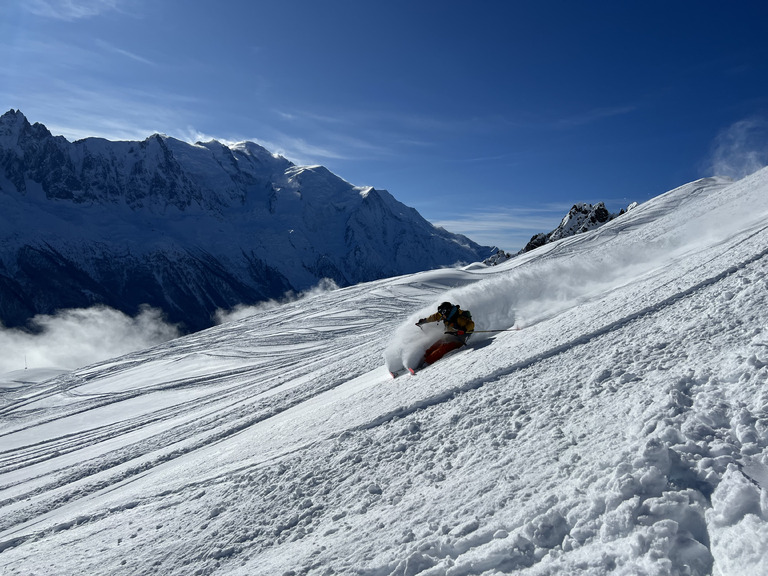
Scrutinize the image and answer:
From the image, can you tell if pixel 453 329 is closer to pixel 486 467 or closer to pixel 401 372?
pixel 401 372

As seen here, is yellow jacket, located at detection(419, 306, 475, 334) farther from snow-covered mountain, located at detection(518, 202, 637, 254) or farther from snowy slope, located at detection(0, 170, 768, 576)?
snow-covered mountain, located at detection(518, 202, 637, 254)

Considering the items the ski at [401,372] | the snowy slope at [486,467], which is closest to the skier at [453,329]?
the snowy slope at [486,467]

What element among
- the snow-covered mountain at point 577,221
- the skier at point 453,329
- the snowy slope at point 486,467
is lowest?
the snowy slope at point 486,467

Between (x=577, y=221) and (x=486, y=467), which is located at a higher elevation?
(x=577, y=221)

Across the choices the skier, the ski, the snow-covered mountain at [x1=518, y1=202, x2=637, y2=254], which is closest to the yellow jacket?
the skier

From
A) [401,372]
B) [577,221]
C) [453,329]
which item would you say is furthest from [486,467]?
[577,221]

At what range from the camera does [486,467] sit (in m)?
4.98

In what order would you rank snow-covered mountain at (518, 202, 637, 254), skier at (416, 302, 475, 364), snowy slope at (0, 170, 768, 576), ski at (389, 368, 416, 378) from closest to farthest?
snowy slope at (0, 170, 768, 576)
ski at (389, 368, 416, 378)
skier at (416, 302, 475, 364)
snow-covered mountain at (518, 202, 637, 254)

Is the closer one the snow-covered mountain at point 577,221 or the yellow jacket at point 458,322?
the yellow jacket at point 458,322

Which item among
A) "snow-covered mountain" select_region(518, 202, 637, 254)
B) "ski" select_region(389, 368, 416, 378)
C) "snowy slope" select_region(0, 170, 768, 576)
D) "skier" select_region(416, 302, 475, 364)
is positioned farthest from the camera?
"snow-covered mountain" select_region(518, 202, 637, 254)

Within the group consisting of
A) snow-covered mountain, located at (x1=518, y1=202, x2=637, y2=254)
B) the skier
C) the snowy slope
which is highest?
→ snow-covered mountain, located at (x1=518, y1=202, x2=637, y2=254)

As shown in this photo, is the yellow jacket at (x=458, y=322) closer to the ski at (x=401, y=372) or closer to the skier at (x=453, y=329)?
the skier at (x=453, y=329)

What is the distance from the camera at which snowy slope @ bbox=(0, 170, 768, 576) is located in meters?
3.66

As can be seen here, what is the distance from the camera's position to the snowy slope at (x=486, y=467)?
144 inches
